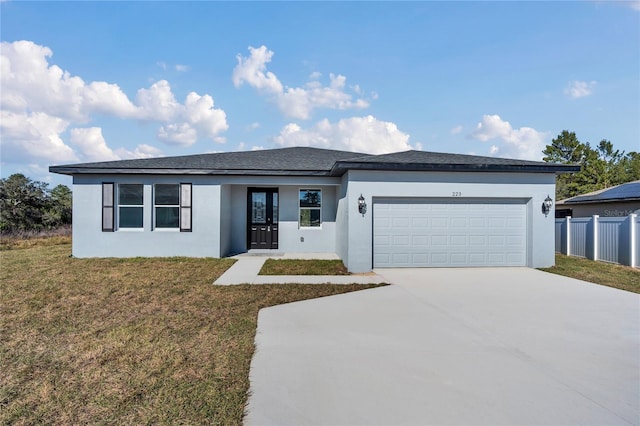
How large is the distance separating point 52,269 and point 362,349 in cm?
903

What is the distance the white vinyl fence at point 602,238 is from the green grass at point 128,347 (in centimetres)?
927

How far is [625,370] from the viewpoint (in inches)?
122

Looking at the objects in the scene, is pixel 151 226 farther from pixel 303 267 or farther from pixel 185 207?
pixel 303 267

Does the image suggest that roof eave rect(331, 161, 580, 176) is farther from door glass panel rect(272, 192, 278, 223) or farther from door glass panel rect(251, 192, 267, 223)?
door glass panel rect(251, 192, 267, 223)

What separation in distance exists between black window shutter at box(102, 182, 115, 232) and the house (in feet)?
0.10

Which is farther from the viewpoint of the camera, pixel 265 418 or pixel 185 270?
pixel 185 270

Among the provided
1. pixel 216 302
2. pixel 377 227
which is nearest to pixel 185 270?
Result: pixel 216 302

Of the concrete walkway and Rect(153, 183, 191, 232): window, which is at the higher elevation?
Rect(153, 183, 191, 232): window

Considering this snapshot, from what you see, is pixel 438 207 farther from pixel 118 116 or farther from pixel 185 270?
pixel 118 116

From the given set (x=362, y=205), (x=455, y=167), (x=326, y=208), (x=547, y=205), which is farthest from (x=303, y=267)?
(x=547, y=205)

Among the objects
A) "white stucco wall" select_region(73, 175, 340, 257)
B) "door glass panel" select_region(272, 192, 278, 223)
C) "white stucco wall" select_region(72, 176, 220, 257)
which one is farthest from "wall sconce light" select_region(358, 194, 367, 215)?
"white stucco wall" select_region(72, 176, 220, 257)

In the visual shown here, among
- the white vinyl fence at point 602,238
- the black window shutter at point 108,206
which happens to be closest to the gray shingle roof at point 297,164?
the black window shutter at point 108,206

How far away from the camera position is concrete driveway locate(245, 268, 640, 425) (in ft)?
7.93

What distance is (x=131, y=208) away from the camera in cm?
1037
